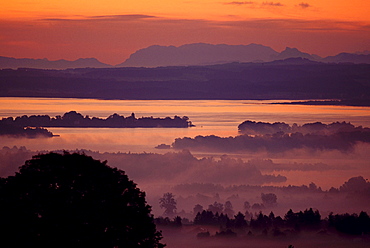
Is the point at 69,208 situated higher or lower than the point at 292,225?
lower

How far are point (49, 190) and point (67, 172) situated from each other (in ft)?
5.31

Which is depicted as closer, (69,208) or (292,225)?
(69,208)

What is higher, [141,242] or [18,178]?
[18,178]

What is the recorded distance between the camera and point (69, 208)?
5203 cm

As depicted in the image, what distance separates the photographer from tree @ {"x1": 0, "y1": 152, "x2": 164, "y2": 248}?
51719mm

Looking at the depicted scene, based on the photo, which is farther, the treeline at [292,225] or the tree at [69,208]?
the treeline at [292,225]

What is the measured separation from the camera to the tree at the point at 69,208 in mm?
51719

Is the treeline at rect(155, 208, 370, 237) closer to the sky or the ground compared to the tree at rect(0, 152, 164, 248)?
closer to the sky

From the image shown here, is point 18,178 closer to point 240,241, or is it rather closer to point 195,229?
point 240,241

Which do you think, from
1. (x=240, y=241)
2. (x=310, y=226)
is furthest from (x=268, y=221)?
(x=240, y=241)

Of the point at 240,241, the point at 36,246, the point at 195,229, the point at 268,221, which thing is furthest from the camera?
the point at 268,221

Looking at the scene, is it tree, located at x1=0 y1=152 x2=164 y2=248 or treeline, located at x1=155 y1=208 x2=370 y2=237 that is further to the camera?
treeline, located at x1=155 y1=208 x2=370 y2=237

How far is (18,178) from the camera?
53.4 meters

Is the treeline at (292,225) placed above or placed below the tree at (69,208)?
above
